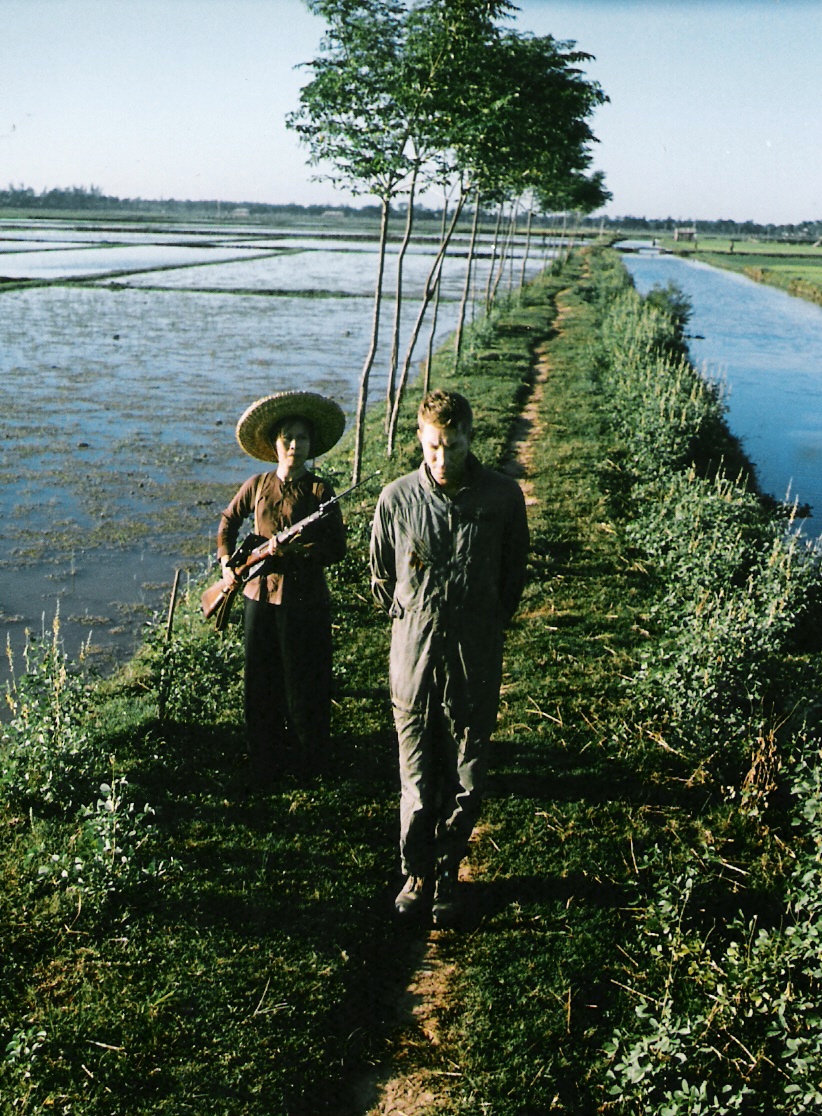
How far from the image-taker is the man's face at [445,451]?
3.68 metres

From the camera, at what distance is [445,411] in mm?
3646

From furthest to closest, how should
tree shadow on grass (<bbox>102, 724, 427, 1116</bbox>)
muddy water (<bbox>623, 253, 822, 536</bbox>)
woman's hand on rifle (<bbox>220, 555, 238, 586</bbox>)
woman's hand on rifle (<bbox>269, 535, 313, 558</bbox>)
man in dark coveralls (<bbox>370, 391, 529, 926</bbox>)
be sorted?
muddy water (<bbox>623, 253, 822, 536</bbox>) → woman's hand on rifle (<bbox>220, 555, 238, 586</bbox>) → woman's hand on rifle (<bbox>269, 535, 313, 558</bbox>) → man in dark coveralls (<bbox>370, 391, 529, 926</bbox>) → tree shadow on grass (<bbox>102, 724, 427, 1116</bbox>)

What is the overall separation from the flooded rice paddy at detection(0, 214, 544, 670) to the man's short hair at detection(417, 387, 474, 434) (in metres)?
4.13

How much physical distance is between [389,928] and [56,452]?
39.5 ft

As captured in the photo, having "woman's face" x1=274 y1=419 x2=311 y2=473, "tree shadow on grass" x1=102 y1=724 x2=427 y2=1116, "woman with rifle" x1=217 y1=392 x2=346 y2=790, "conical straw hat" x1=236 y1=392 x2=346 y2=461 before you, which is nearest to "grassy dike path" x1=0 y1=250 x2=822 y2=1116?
"tree shadow on grass" x1=102 y1=724 x2=427 y2=1116

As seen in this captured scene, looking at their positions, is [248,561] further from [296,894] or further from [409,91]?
[409,91]

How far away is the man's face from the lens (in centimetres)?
368

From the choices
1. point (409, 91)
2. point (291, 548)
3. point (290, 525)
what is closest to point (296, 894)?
point (291, 548)

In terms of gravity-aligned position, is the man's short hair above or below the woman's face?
above

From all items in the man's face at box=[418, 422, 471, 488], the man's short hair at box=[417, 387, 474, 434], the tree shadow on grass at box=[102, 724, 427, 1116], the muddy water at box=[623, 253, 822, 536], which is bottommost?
the tree shadow on grass at box=[102, 724, 427, 1116]

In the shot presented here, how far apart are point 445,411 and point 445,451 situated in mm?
164

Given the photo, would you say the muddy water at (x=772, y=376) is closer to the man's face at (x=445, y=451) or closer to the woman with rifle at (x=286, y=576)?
the woman with rifle at (x=286, y=576)

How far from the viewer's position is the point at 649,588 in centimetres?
896

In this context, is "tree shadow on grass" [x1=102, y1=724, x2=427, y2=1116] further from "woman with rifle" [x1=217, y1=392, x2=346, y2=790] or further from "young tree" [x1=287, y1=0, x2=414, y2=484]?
"young tree" [x1=287, y1=0, x2=414, y2=484]
